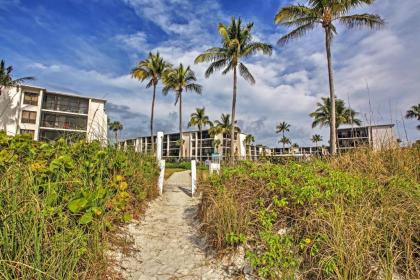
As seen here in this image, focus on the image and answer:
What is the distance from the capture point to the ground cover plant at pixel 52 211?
6.54 ft

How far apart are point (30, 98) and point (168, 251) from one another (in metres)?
43.8

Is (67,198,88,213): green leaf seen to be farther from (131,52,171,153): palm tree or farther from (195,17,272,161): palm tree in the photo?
(131,52,171,153): palm tree

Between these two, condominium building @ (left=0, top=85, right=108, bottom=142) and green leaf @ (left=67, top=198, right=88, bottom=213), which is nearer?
green leaf @ (left=67, top=198, right=88, bottom=213)

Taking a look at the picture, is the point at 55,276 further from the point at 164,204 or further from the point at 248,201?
the point at 164,204

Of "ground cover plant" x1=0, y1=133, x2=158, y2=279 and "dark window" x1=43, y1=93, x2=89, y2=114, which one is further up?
"dark window" x1=43, y1=93, x2=89, y2=114

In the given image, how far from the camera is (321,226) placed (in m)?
2.96

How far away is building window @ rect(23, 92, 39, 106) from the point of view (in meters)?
37.5

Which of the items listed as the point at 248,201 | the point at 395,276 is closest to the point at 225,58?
the point at 248,201

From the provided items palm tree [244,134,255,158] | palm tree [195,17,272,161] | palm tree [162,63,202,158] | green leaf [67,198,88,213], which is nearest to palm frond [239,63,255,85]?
palm tree [195,17,272,161]

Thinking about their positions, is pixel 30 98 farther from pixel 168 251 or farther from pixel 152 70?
pixel 168 251

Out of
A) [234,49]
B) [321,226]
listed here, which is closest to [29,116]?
[234,49]

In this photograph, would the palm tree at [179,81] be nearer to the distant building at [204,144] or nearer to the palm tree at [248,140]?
the distant building at [204,144]

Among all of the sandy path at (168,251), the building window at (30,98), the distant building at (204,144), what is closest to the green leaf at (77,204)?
the sandy path at (168,251)

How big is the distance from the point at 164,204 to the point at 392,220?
5.25m
